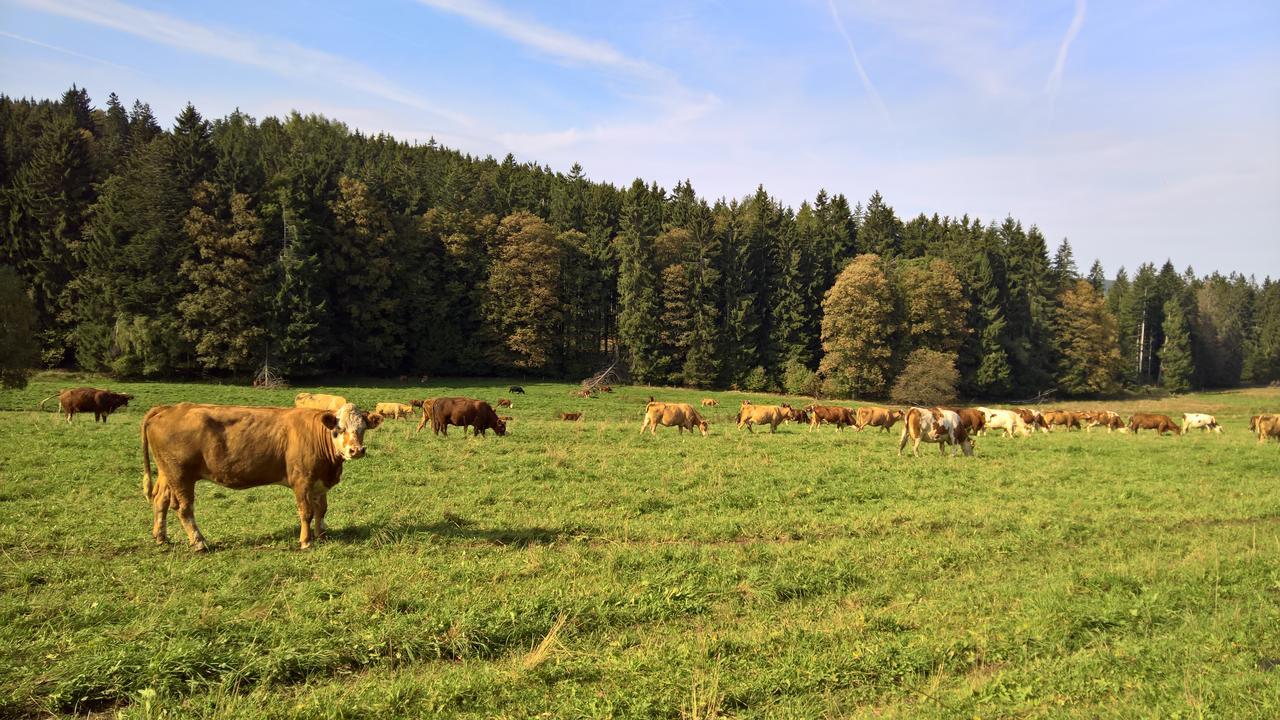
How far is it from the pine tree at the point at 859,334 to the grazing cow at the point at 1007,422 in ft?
73.0

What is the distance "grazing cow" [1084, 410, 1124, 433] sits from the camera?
37269 millimetres

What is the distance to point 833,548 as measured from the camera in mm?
8953

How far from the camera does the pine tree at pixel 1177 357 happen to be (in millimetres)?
86938

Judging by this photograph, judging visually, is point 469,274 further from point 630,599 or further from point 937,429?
point 630,599

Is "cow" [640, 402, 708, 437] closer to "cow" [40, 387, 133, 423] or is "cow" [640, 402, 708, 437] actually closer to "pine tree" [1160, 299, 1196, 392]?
"cow" [40, 387, 133, 423]

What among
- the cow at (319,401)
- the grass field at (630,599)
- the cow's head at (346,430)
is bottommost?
the grass field at (630,599)

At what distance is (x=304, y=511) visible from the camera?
827cm

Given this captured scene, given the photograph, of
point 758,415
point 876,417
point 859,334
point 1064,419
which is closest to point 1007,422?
point 876,417

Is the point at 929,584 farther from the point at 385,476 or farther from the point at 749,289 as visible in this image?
the point at 749,289

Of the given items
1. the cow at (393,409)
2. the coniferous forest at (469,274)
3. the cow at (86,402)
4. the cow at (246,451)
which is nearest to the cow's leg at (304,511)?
the cow at (246,451)

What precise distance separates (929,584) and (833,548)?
57.6 inches

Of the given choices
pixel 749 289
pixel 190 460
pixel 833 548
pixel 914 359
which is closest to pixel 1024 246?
pixel 914 359

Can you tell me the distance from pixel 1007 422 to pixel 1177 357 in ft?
255

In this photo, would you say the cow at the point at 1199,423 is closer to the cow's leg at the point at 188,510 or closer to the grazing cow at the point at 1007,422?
the grazing cow at the point at 1007,422
